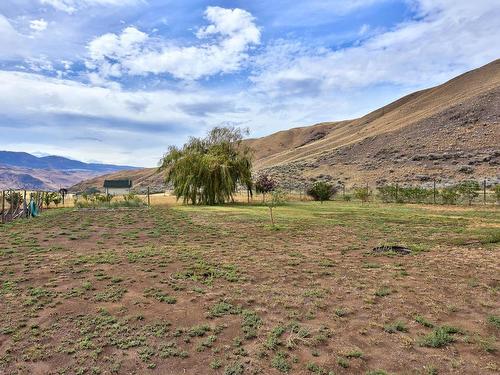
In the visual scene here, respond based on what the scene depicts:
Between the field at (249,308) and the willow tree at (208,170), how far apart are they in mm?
16513

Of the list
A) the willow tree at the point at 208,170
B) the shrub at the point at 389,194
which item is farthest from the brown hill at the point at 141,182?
the shrub at the point at 389,194

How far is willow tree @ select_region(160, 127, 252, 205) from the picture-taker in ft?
87.0

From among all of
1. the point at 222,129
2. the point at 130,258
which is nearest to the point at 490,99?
the point at 222,129

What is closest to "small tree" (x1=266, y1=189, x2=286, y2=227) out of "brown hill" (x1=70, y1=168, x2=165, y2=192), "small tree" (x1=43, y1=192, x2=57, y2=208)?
"small tree" (x1=43, y1=192, x2=57, y2=208)

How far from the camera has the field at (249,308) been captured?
12.8ft

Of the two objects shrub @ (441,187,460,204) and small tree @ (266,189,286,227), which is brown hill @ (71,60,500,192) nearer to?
shrub @ (441,187,460,204)

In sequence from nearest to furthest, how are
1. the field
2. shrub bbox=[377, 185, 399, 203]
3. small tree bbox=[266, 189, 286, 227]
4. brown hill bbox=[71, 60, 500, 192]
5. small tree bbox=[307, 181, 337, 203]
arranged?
the field < small tree bbox=[266, 189, 286, 227] < shrub bbox=[377, 185, 399, 203] < small tree bbox=[307, 181, 337, 203] < brown hill bbox=[71, 60, 500, 192]

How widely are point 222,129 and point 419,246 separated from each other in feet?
77.4

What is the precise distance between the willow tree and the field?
1651 centimetres

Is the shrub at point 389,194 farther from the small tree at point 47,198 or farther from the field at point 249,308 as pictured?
the small tree at point 47,198

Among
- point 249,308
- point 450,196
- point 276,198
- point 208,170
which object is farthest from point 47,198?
point 450,196

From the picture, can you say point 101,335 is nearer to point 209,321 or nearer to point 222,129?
point 209,321

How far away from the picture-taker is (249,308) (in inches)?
209

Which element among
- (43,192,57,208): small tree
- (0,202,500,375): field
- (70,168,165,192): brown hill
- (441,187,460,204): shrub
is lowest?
(0,202,500,375): field
